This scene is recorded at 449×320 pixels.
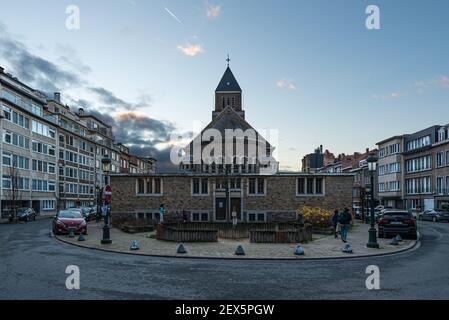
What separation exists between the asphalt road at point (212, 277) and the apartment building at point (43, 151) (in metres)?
24.5

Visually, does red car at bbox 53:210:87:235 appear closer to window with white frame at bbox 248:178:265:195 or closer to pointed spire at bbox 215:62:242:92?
window with white frame at bbox 248:178:265:195

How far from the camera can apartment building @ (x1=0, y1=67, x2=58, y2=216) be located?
4834 centimetres

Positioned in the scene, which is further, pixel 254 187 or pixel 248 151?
pixel 248 151

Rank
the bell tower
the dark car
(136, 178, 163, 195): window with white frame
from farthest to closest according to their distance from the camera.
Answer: the bell tower
(136, 178, 163, 195): window with white frame
the dark car

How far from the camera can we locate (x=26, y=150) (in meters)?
54.1

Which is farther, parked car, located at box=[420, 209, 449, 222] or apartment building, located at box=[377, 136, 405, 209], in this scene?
apartment building, located at box=[377, 136, 405, 209]

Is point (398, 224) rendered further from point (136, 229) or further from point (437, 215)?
point (437, 215)

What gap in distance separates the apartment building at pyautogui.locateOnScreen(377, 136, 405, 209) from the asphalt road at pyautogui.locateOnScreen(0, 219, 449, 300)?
5921 cm

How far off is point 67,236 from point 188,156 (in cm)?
4178

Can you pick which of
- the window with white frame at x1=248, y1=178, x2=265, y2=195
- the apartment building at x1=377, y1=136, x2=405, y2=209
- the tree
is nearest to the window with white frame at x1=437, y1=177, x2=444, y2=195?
the apartment building at x1=377, y1=136, x2=405, y2=209

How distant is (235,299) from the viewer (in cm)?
861

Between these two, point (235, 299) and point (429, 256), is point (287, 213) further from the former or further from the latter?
point (235, 299)

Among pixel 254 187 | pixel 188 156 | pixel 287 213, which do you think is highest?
pixel 188 156
